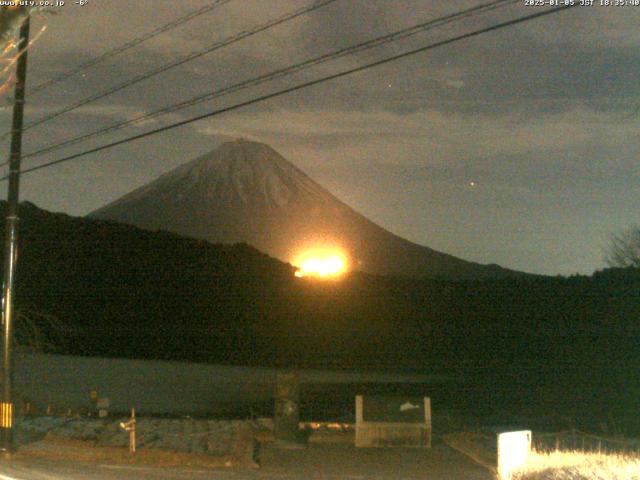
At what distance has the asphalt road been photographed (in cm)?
1406

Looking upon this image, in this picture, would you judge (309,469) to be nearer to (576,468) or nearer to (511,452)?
(511,452)

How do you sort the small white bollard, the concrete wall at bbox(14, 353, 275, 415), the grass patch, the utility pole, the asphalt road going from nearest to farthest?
the grass patch → the small white bollard → the asphalt road → the utility pole → the concrete wall at bbox(14, 353, 275, 415)

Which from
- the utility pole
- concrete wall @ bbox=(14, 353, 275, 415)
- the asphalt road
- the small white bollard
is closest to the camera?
the small white bollard

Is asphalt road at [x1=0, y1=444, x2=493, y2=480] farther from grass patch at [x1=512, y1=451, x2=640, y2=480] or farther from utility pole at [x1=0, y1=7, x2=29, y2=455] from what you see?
utility pole at [x1=0, y1=7, x2=29, y2=455]

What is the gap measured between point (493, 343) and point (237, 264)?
34.3 meters

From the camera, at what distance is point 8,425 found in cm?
1620

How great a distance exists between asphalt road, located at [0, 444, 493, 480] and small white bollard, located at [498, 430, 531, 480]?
141cm

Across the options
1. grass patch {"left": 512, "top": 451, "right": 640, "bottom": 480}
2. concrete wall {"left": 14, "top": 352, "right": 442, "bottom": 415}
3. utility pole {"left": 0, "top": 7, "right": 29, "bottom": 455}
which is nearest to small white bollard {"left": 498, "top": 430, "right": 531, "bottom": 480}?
grass patch {"left": 512, "top": 451, "right": 640, "bottom": 480}

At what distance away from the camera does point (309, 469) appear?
1569 cm

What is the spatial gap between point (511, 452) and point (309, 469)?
4.30 meters

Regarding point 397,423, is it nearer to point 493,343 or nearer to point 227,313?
point 493,343

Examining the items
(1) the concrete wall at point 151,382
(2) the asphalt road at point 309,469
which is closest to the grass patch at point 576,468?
(2) the asphalt road at point 309,469

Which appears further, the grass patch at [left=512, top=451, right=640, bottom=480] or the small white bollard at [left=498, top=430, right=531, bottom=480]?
the small white bollard at [left=498, top=430, right=531, bottom=480]

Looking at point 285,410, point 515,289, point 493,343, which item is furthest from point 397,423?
point 515,289
